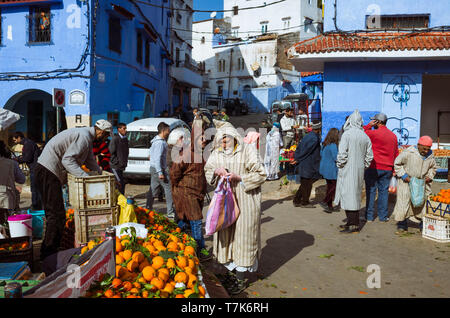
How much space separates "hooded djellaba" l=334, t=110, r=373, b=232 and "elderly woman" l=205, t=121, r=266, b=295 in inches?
115

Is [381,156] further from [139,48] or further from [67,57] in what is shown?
[139,48]

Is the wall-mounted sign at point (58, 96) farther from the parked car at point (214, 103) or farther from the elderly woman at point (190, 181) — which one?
the parked car at point (214, 103)

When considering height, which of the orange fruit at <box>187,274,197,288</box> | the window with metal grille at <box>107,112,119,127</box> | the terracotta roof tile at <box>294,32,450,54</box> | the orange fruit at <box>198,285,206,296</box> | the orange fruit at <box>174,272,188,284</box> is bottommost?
the orange fruit at <box>198,285,206,296</box>

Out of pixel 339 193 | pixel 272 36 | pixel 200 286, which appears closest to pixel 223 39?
pixel 272 36

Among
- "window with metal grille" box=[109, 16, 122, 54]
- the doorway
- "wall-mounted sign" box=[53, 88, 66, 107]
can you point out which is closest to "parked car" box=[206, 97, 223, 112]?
"window with metal grille" box=[109, 16, 122, 54]

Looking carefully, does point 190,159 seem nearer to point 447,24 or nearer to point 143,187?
point 143,187

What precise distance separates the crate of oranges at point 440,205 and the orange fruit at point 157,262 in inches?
206

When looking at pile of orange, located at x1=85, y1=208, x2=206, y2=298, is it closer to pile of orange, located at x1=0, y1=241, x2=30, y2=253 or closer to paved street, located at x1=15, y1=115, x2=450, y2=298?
pile of orange, located at x1=0, y1=241, x2=30, y2=253

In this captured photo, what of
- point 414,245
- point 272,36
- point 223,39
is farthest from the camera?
point 223,39

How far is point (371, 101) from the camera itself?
12.4 m

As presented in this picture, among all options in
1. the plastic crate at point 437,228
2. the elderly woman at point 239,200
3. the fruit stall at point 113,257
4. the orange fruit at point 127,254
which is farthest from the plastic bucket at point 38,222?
the plastic crate at point 437,228

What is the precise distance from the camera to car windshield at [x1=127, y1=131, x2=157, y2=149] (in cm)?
1203

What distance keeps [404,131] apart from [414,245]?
6903 mm

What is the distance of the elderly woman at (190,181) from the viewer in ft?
17.2
